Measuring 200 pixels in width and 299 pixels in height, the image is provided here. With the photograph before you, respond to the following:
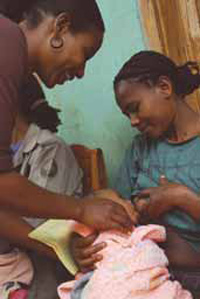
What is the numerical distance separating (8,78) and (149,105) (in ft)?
2.57

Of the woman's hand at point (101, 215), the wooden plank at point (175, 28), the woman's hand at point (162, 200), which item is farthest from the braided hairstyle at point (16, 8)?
the wooden plank at point (175, 28)

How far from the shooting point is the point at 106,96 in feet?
7.69

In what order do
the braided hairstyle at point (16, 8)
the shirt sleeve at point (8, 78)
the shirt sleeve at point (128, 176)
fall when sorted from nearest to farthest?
the shirt sleeve at point (8, 78) < the braided hairstyle at point (16, 8) < the shirt sleeve at point (128, 176)

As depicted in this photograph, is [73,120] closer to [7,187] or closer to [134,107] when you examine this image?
[134,107]

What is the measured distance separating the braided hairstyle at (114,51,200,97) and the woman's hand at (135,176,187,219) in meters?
0.41

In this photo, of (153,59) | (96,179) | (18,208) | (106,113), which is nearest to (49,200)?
(18,208)

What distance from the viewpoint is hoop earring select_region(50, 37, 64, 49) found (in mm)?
1393

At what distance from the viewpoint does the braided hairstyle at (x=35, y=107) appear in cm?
192

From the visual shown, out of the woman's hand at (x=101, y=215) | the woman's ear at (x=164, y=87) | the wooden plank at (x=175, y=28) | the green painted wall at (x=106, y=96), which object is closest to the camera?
the woman's hand at (x=101, y=215)

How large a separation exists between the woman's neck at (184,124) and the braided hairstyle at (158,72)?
3.2 inches

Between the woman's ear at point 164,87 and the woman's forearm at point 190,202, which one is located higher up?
the woman's ear at point 164,87

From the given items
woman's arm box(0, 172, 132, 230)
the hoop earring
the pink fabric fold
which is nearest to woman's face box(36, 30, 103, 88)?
the hoop earring

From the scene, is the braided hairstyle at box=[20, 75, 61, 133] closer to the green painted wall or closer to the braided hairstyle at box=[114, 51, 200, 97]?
the braided hairstyle at box=[114, 51, 200, 97]

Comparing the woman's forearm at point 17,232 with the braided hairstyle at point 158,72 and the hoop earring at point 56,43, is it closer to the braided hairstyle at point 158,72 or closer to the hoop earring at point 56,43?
the hoop earring at point 56,43
